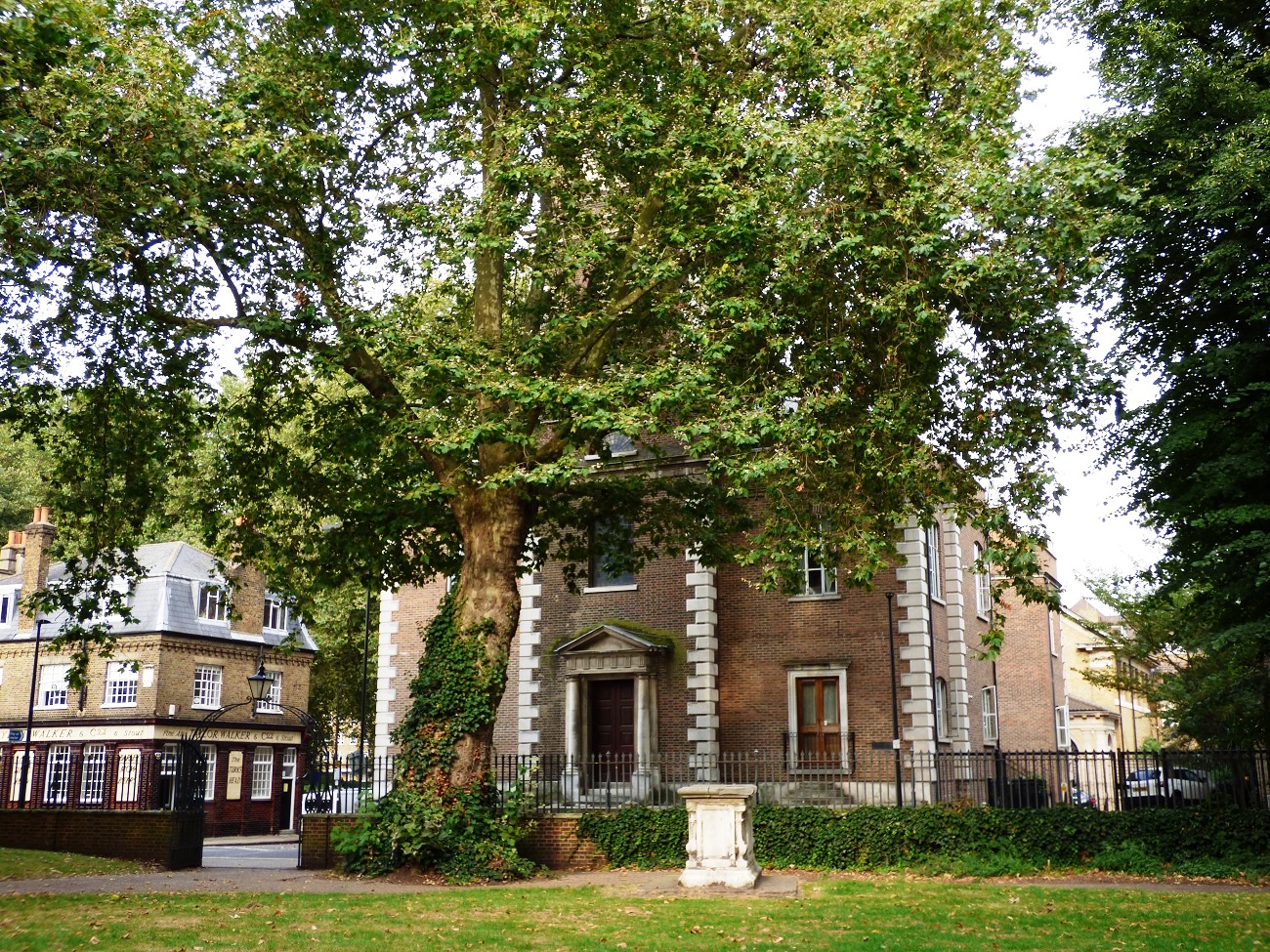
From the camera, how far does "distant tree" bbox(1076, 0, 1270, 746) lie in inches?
700

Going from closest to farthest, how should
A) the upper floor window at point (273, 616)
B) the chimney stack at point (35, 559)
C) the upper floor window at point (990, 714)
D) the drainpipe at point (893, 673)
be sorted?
the drainpipe at point (893, 673) < the upper floor window at point (990, 714) < the chimney stack at point (35, 559) < the upper floor window at point (273, 616)

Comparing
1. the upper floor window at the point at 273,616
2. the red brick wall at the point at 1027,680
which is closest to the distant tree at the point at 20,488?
the upper floor window at the point at 273,616

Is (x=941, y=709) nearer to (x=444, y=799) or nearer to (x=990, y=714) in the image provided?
(x=990, y=714)

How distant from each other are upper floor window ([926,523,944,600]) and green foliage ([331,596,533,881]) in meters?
12.8

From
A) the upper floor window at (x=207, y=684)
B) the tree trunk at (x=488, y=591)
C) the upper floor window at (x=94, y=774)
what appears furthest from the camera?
the upper floor window at (x=207, y=684)

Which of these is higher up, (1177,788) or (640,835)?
(1177,788)

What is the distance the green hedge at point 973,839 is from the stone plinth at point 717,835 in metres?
3.02

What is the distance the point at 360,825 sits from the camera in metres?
18.6

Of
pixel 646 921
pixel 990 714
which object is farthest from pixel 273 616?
pixel 646 921

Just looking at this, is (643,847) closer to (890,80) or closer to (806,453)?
(806,453)

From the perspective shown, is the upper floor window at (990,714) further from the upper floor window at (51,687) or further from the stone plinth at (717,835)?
the upper floor window at (51,687)

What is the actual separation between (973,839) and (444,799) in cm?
900

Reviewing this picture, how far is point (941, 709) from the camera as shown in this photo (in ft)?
92.2

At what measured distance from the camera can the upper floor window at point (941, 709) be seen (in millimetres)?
27312
